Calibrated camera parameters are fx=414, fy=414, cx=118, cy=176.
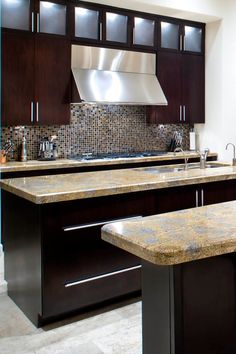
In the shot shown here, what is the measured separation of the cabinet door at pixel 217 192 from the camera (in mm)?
3312

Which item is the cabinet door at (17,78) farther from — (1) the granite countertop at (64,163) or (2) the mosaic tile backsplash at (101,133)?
(1) the granite countertop at (64,163)

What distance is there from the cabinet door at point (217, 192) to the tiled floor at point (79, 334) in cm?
102

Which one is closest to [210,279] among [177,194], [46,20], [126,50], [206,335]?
[206,335]

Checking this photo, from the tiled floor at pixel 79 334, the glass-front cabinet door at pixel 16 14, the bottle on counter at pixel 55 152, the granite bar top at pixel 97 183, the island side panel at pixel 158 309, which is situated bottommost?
the tiled floor at pixel 79 334

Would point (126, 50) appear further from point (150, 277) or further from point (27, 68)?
point (150, 277)

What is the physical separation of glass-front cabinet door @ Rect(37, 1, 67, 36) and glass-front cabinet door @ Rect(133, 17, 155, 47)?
3.49 ft

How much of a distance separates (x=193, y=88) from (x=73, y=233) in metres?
4.06

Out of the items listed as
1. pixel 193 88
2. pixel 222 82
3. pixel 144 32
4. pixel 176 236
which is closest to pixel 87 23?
pixel 144 32

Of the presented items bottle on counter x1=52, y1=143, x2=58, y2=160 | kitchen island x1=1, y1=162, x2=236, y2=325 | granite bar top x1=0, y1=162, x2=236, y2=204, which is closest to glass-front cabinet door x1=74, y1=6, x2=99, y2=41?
bottle on counter x1=52, y1=143, x2=58, y2=160

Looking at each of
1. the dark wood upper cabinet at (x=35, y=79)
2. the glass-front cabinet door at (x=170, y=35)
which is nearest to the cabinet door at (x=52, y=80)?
the dark wood upper cabinet at (x=35, y=79)

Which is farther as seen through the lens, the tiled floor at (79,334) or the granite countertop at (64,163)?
the granite countertop at (64,163)

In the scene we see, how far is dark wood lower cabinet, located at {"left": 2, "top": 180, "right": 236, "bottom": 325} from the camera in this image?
103 inches

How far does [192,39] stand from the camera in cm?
607

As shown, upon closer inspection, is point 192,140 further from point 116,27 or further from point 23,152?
point 23,152
